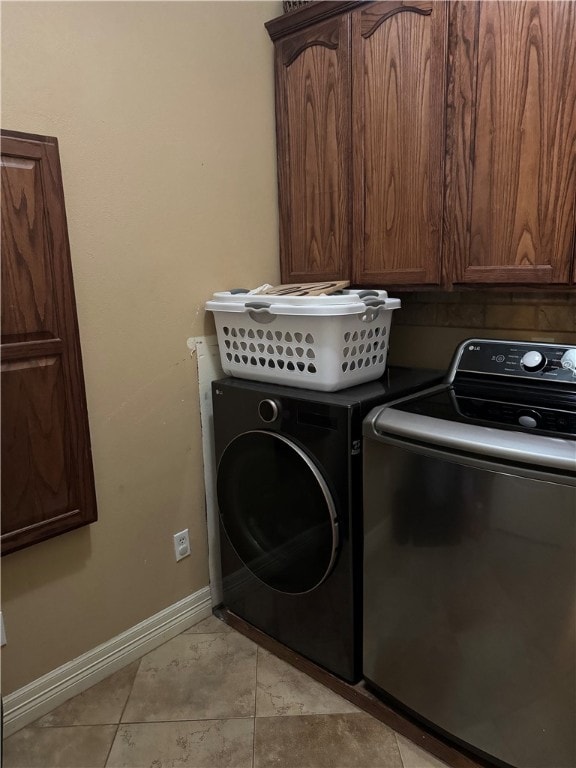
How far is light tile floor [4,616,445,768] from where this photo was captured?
143cm

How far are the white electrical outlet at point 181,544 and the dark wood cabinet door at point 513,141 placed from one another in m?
1.32

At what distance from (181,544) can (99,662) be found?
0.44 m

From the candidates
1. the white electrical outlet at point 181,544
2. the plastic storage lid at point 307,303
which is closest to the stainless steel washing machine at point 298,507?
the white electrical outlet at point 181,544

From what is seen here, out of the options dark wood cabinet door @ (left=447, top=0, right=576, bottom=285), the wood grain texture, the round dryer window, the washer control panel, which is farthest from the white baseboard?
the wood grain texture

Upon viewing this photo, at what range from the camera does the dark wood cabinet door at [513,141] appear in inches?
53.6

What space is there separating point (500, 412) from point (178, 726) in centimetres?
129

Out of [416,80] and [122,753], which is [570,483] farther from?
[122,753]

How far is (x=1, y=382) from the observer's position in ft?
4.46

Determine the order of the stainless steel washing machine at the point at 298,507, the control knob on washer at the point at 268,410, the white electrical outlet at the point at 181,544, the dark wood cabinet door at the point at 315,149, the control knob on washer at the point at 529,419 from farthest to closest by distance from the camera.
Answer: the white electrical outlet at the point at 181,544, the dark wood cabinet door at the point at 315,149, the control knob on washer at the point at 268,410, the stainless steel washing machine at the point at 298,507, the control knob on washer at the point at 529,419

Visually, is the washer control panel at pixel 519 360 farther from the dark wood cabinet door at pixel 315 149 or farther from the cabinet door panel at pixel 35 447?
the cabinet door panel at pixel 35 447

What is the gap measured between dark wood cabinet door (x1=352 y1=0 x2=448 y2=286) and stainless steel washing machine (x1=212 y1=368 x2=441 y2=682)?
0.44 meters

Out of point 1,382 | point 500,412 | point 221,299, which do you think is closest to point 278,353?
point 221,299

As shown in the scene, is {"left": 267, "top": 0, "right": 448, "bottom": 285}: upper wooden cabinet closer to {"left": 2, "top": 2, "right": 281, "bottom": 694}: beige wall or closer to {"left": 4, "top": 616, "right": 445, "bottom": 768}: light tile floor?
{"left": 2, "top": 2, "right": 281, "bottom": 694}: beige wall

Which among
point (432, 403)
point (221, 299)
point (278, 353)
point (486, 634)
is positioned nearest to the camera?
point (486, 634)
